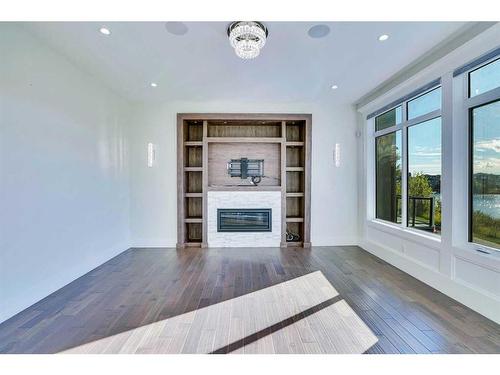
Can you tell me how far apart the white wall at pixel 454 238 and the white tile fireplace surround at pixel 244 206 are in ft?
7.36

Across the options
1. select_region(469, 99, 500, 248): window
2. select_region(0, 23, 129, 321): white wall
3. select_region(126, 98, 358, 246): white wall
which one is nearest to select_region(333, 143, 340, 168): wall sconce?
select_region(126, 98, 358, 246): white wall

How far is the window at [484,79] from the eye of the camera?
243 cm

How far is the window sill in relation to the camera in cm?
308

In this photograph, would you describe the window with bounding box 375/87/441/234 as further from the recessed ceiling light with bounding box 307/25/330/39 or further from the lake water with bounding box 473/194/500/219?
the recessed ceiling light with bounding box 307/25/330/39

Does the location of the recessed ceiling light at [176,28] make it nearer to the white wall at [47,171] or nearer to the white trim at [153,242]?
the white wall at [47,171]

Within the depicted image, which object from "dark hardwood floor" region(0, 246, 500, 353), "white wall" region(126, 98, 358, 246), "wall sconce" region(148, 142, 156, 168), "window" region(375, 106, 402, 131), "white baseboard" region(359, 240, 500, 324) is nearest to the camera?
"dark hardwood floor" region(0, 246, 500, 353)

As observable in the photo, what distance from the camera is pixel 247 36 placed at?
2414 mm

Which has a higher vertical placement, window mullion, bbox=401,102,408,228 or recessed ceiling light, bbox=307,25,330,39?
recessed ceiling light, bbox=307,25,330,39

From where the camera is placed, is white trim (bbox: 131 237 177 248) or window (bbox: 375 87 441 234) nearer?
window (bbox: 375 87 441 234)

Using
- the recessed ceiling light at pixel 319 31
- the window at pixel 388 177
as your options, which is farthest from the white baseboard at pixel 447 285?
the recessed ceiling light at pixel 319 31

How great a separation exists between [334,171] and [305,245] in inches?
64.9
